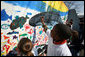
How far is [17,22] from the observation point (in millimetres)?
1987

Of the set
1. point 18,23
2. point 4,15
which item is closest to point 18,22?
point 18,23

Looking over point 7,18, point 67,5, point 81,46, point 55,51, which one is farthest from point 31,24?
point 81,46

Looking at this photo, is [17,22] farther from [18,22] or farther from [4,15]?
[4,15]

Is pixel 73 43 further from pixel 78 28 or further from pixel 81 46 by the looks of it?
pixel 78 28

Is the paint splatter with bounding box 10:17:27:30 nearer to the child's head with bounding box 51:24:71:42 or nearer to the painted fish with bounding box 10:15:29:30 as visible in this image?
the painted fish with bounding box 10:15:29:30

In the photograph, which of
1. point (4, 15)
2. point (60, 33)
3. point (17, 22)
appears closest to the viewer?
point (60, 33)

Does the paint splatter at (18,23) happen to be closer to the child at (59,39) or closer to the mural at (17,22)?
the mural at (17,22)

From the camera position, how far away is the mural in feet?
5.95

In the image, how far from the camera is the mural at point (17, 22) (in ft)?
5.95

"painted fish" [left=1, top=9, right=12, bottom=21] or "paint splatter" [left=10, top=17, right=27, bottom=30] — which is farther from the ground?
"painted fish" [left=1, top=9, right=12, bottom=21]

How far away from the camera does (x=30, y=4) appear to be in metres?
2.14

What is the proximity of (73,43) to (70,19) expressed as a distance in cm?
91

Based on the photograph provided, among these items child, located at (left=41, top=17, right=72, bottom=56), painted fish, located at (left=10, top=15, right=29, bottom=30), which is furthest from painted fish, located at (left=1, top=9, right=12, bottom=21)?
child, located at (left=41, top=17, right=72, bottom=56)

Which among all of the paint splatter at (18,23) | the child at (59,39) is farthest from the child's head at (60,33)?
the paint splatter at (18,23)
